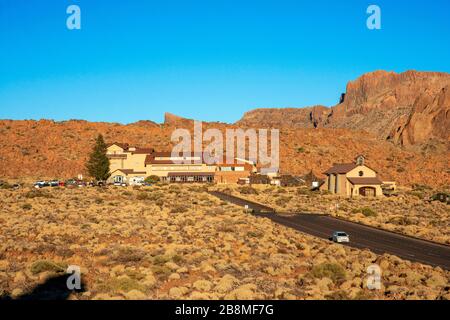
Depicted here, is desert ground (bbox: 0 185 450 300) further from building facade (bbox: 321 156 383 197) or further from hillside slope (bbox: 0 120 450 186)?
hillside slope (bbox: 0 120 450 186)

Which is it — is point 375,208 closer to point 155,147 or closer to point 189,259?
point 189,259

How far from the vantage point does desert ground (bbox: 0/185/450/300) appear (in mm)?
19828

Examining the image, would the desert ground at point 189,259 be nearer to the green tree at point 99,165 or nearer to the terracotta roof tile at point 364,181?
the terracotta roof tile at point 364,181

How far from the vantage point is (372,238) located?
3591cm

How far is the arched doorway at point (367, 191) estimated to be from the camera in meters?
72.9

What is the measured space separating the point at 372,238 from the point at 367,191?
38.9 meters

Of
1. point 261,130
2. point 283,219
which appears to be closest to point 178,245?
point 283,219

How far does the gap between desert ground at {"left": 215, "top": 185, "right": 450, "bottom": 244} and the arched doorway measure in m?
2.64

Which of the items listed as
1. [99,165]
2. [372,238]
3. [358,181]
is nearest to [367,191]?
[358,181]

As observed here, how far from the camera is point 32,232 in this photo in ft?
108

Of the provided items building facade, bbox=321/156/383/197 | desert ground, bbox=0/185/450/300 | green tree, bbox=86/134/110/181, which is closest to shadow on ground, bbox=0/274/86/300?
desert ground, bbox=0/185/450/300

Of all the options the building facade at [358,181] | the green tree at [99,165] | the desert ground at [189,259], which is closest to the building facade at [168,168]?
the green tree at [99,165]

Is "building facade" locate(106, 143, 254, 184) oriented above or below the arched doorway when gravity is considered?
above

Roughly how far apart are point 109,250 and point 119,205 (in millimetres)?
24970
